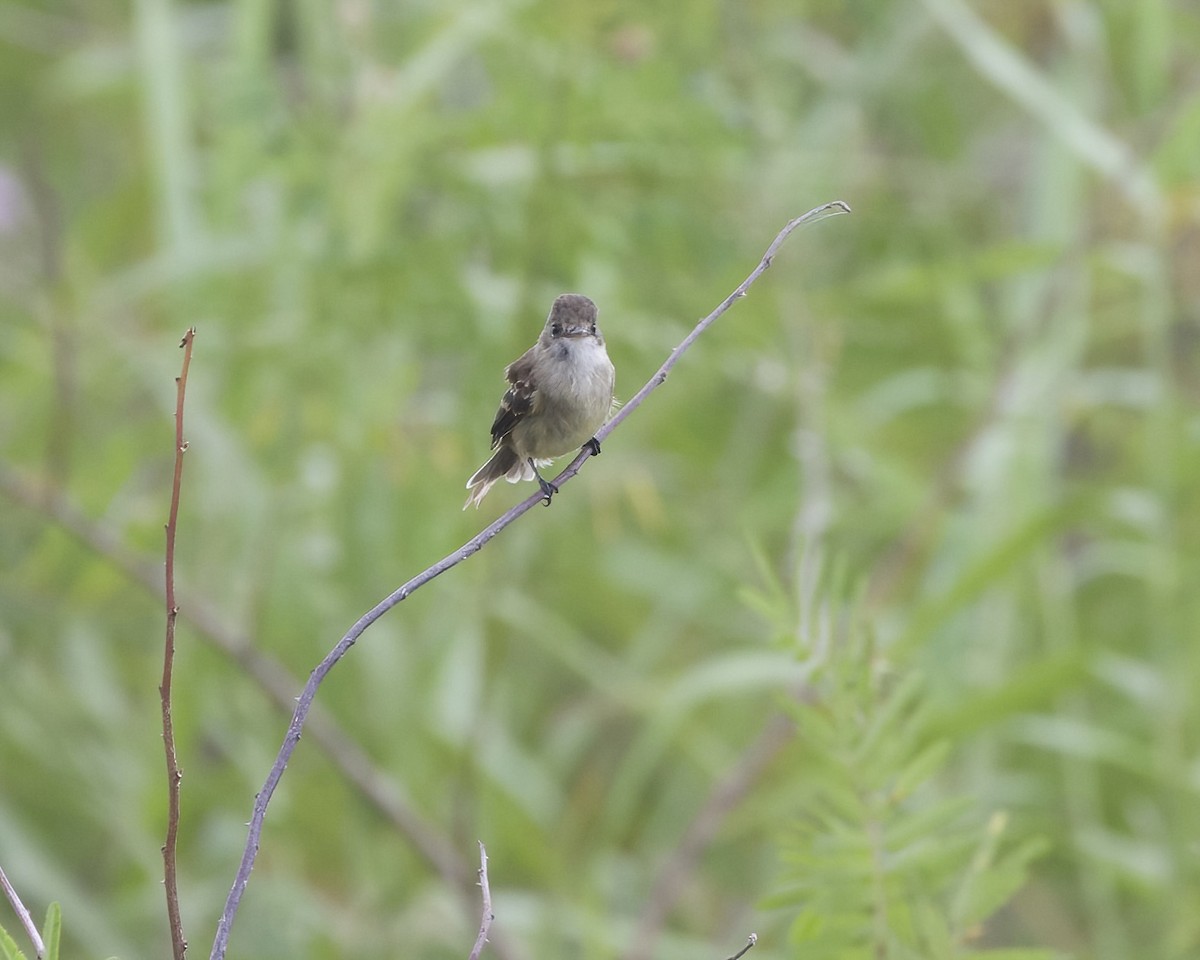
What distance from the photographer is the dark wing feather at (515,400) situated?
9.82 ft

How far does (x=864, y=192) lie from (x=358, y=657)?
7.37 feet

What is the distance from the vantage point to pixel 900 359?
4.59 m

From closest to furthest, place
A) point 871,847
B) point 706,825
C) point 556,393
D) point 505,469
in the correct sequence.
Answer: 1. point 871,847
2. point 556,393
3. point 505,469
4. point 706,825

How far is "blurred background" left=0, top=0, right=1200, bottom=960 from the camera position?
337 centimetres

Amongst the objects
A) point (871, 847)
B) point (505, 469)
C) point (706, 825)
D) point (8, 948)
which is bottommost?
point (8, 948)

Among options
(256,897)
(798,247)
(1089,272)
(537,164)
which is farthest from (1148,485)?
(256,897)

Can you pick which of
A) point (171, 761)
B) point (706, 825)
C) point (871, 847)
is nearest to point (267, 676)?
point (706, 825)

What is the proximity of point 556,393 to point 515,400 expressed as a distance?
102 mm

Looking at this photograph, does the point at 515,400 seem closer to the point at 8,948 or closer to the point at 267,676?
the point at 267,676

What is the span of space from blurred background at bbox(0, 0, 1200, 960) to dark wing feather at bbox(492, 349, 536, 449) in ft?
0.67

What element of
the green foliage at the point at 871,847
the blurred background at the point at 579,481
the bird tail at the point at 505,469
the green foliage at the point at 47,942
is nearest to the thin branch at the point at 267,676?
the blurred background at the point at 579,481

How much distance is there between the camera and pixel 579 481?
4441 mm

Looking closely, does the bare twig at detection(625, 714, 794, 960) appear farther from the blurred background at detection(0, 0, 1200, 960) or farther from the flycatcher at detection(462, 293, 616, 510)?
the flycatcher at detection(462, 293, 616, 510)

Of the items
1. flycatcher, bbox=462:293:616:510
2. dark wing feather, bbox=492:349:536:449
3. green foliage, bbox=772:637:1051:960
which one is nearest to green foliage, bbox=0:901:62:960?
green foliage, bbox=772:637:1051:960
